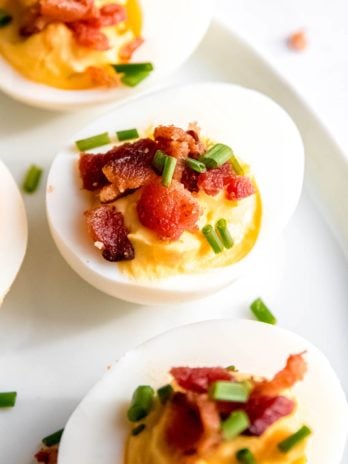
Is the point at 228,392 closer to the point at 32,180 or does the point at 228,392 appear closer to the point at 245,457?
the point at 245,457

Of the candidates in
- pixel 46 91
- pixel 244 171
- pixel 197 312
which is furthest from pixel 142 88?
pixel 197 312

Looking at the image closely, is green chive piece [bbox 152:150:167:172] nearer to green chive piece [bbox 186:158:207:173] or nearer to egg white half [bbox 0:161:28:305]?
green chive piece [bbox 186:158:207:173]

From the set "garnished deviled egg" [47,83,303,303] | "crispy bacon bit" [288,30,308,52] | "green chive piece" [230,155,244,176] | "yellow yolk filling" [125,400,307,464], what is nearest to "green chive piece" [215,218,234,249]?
"garnished deviled egg" [47,83,303,303]

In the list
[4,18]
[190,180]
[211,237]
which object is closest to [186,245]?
[211,237]

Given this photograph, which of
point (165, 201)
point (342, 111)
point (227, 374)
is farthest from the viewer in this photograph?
point (342, 111)

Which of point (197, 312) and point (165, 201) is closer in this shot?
point (165, 201)

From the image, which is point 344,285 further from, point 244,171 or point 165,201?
point 165,201
